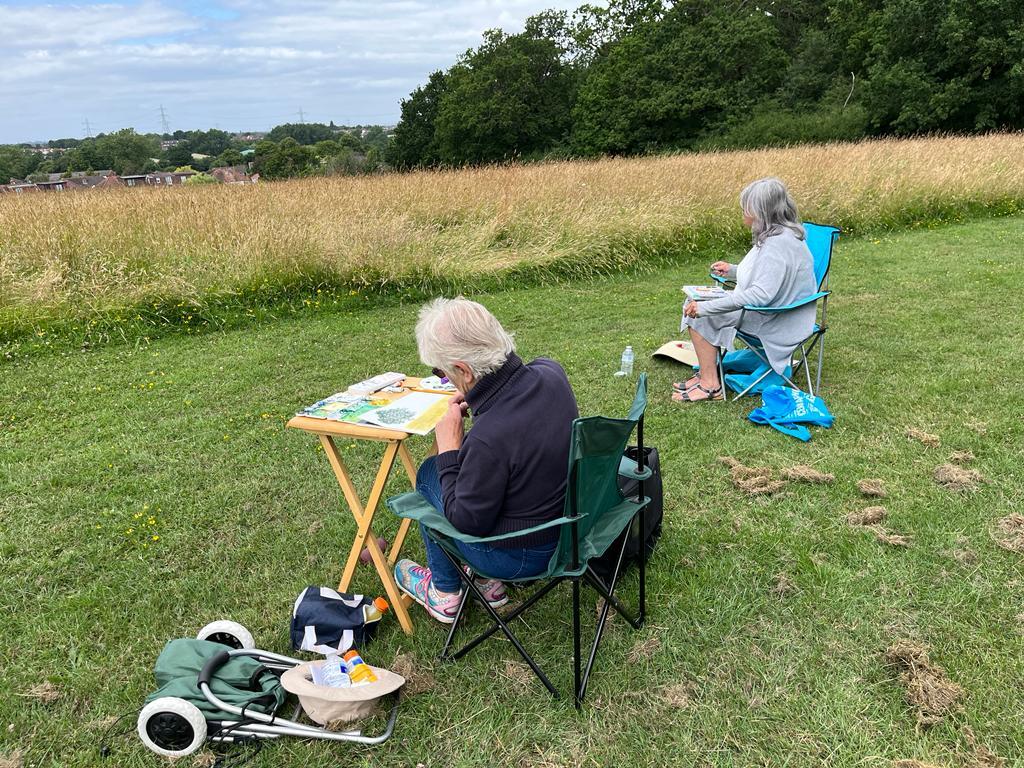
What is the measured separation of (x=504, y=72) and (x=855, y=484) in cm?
4151

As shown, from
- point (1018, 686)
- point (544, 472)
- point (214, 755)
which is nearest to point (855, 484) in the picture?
point (1018, 686)

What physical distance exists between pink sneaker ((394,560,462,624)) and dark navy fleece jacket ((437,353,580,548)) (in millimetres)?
536

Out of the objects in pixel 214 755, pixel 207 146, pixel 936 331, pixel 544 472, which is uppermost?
pixel 207 146

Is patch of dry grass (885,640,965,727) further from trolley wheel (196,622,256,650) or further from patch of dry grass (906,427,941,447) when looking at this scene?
trolley wheel (196,622,256,650)


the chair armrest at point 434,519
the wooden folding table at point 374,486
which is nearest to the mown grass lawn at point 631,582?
the wooden folding table at point 374,486

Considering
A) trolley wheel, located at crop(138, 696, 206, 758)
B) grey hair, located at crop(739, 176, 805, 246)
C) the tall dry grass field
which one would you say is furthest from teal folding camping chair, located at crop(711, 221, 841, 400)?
the tall dry grass field

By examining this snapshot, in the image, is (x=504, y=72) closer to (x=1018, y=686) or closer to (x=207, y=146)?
(x=207, y=146)

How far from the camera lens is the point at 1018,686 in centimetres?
210

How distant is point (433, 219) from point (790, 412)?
670 centimetres

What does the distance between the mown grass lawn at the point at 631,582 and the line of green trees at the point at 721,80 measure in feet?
55.1

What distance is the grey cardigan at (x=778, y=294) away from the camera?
13.6ft

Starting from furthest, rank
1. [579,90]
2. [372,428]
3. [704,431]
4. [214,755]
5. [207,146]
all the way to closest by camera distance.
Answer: [207,146], [579,90], [704,431], [372,428], [214,755]

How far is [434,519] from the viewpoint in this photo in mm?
2098

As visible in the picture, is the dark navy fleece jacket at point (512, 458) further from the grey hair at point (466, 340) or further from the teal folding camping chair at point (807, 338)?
the teal folding camping chair at point (807, 338)
